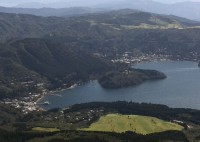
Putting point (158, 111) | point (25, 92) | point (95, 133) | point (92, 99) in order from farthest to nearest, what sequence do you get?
point (25, 92), point (92, 99), point (158, 111), point (95, 133)

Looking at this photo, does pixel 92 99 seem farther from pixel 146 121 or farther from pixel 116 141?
pixel 116 141

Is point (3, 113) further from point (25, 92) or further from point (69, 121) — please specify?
point (25, 92)

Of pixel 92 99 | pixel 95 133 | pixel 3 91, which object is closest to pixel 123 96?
pixel 92 99

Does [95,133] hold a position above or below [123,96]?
→ above

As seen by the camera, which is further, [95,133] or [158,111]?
[158,111]

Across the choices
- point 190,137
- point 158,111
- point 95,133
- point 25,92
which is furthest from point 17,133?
point 25,92

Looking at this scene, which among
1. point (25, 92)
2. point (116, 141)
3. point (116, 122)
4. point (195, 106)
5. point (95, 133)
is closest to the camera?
point (116, 141)
